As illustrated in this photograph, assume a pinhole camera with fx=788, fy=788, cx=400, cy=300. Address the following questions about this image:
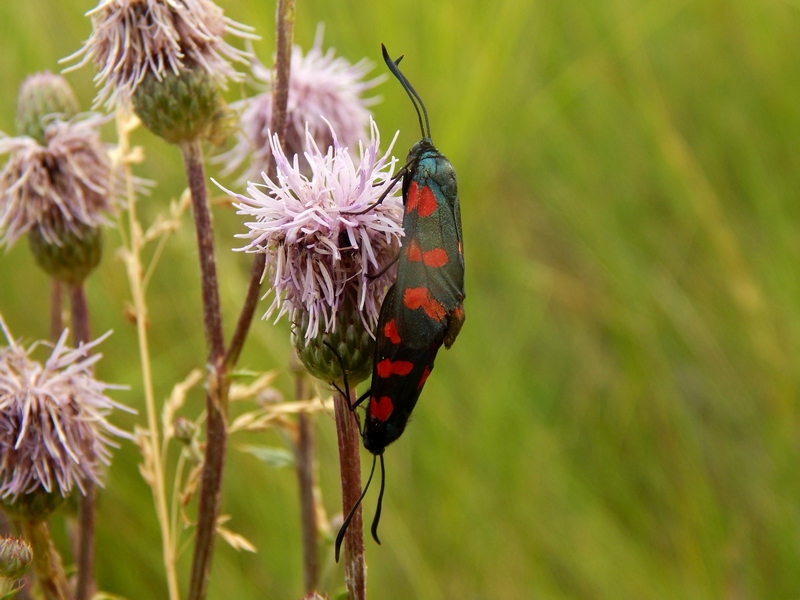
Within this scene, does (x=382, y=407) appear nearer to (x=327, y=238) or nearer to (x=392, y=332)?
(x=392, y=332)

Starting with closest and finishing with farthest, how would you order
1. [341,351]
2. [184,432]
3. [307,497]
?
[341,351]
[184,432]
[307,497]

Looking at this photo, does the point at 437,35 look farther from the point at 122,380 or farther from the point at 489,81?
the point at 122,380

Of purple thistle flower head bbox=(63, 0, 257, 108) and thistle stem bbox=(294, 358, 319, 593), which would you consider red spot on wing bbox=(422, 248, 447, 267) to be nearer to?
purple thistle flower head bbox=(63, 0, 257, 108)

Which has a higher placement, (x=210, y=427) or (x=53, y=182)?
(x=53, y=182)

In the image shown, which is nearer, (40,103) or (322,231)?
(322,231)

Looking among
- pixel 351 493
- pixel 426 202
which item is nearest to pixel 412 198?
pixel 426 202

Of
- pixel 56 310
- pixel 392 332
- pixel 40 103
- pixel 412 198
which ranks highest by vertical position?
pixel 40 103

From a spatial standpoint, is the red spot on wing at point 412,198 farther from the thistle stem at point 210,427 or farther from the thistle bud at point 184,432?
the thistle bud at point 184,432
